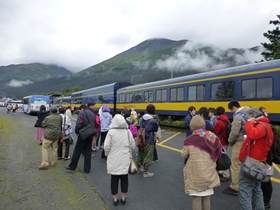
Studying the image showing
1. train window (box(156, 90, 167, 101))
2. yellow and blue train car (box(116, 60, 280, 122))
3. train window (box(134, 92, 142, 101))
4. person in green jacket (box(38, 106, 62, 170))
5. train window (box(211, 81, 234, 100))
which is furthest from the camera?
train window (box(134, 92, 142, 101))

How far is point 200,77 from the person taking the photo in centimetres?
1242

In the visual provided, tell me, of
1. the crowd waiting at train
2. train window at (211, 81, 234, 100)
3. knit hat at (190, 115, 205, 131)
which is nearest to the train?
train window at (211, 81, 234, 100)

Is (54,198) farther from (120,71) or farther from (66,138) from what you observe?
(120,71)

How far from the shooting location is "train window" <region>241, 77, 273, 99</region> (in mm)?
9086

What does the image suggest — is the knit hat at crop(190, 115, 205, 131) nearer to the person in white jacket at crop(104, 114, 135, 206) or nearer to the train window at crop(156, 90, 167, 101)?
the person in white jacket at crop(104, 114, 135, 206)

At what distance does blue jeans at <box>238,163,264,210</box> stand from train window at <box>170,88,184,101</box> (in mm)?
10501

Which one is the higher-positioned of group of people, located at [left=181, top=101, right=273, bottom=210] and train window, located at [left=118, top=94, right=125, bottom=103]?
train window, located at [left=118, top=94, right=125, bottom=103]

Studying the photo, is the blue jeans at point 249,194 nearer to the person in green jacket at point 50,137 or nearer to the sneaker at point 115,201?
the sneaker at point 115,201

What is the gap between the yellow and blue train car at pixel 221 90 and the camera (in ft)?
29.6

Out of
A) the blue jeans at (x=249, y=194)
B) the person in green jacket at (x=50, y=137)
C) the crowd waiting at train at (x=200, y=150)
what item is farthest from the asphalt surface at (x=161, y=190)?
the person in green jacket at (x=50, y=137)

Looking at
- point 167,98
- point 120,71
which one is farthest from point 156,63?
point 167,98

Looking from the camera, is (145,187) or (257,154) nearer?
(257,154)

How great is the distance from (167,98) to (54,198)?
11.6 meters

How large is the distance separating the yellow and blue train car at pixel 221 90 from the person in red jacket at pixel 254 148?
21.7 feet
